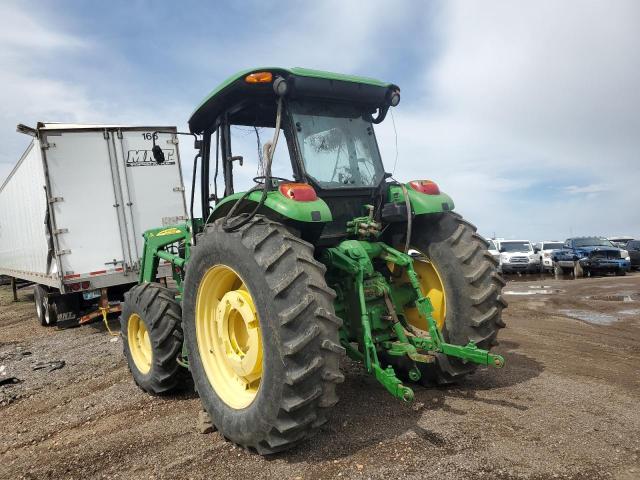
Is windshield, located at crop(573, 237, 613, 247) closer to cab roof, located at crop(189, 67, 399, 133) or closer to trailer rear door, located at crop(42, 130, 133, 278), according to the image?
trailer rear door, located at crop(42, 130, 133, 278)

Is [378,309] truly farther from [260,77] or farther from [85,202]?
[85,202]

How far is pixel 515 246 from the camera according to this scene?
2239 cm

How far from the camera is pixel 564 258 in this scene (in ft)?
69.4

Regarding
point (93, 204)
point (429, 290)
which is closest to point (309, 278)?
point (429, 290)

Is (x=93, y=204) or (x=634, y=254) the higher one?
(x=93, y=204)

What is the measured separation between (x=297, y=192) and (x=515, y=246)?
69.6 feet

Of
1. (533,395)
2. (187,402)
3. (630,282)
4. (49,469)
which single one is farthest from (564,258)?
(49,469)

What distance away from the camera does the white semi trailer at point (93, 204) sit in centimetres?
876

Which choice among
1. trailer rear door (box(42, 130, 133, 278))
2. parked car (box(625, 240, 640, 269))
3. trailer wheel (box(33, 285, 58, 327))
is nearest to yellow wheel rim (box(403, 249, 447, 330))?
trailer rear door (box(42, 130, 133, 278))

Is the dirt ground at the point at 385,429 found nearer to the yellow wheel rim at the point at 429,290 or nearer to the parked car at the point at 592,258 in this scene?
the yellow wheel rim at the point at 429,290

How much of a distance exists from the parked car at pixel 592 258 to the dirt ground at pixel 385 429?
1534cm

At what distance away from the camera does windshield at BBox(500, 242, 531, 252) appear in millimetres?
22164

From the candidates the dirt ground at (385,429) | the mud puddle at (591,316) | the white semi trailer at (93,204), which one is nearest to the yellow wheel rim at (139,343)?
the dirt ground at (385,429)

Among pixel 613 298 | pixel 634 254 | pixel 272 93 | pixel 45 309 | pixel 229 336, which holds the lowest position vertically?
pixel 613 298
